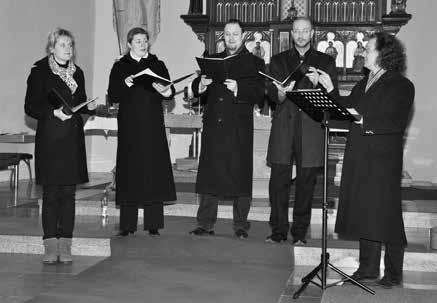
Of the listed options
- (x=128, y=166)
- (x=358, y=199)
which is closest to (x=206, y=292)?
(x=358, y=199)

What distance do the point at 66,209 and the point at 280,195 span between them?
1629 millimetres

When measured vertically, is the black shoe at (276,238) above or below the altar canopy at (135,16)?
below

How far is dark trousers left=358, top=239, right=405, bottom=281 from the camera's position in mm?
4691

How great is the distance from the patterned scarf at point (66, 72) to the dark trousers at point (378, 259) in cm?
239

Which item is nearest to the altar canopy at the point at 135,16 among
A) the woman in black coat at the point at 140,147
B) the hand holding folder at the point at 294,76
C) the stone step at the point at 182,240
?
the stone step at the point at 182,240

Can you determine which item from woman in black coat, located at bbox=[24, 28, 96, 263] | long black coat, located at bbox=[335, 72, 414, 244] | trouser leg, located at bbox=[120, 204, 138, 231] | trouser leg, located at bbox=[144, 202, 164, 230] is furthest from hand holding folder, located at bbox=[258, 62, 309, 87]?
trouser leg, located at bbox=[120, 204, 138, 231]

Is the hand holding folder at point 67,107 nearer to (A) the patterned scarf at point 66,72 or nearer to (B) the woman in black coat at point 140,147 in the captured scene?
(A) the patterned scarf at point 66,72

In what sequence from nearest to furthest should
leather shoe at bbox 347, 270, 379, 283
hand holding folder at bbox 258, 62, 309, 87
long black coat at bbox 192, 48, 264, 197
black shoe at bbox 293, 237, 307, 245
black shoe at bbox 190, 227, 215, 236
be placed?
leather shoe at bbox 347, 270, 379, 283, hand holding folder at bbox 258, 62, 309, 87, black shoe at bbox 293, 237, 307, 245, long black coat at bbox 192, 48, 264, 197, black shoe at bbox 190, 227, 215, 236

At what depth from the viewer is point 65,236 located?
545 cm

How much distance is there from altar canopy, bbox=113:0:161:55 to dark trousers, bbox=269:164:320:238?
688cm

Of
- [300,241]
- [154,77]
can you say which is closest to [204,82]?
[154,77]

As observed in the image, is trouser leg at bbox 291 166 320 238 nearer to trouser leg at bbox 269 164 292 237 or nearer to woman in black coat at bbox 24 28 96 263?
trouser leg at bbox 269 164 292 237

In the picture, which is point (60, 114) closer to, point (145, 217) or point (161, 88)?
point (161, 88)

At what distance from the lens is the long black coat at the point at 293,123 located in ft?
18.2
